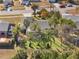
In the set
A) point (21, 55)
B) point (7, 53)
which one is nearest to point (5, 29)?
point (7, 53)

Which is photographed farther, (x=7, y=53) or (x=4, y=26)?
(x=4, y=26)

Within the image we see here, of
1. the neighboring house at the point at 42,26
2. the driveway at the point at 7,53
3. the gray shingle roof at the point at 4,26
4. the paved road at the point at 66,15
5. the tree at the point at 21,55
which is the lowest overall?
the paved road at the point at 66,15

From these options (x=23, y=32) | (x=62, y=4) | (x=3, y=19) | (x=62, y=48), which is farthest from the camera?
(x=62, y=4)

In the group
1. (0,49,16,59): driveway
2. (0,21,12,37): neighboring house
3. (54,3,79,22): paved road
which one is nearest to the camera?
(0,49,16,59): driveway

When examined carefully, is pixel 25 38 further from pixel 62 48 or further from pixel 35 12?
pixel 35 12

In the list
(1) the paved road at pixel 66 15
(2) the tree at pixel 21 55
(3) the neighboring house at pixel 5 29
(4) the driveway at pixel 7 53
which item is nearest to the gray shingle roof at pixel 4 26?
(3) the neighboring house at pixel 5 29

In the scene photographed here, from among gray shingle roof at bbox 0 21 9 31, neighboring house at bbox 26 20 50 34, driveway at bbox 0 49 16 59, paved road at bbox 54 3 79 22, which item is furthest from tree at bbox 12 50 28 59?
paved road at bbox 54 3 79 22

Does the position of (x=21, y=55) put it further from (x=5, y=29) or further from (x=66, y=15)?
(x=66, y=15)

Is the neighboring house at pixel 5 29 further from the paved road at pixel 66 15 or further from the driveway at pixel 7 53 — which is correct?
the paved road at pixel 66 15

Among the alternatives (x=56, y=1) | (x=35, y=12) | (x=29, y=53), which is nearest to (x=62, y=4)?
(x=56, y=1)

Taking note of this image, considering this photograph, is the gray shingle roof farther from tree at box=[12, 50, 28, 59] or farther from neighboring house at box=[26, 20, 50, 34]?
tree at box=[12, 50, 28, 59]

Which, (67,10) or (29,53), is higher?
(29,53)
